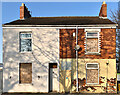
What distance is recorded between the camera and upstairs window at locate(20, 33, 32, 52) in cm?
1151

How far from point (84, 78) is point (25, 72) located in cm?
562

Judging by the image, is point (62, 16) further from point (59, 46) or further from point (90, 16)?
point (59, 46)

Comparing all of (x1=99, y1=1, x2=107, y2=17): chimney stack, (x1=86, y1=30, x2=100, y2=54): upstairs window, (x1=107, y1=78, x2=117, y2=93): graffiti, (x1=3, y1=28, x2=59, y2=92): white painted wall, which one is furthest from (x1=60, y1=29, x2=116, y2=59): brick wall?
(x1=99, y1=1, x2=107, y2=17): chimney stack

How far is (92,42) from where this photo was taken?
11430mm

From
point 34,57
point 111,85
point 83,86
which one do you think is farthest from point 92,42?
point 34,57

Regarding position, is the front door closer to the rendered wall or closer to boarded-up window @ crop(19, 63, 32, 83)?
the rendered wall

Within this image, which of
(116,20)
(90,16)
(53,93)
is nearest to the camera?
(53,93)

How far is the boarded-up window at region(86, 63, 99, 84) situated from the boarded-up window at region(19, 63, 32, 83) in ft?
18.0

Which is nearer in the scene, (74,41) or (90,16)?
(74,41)

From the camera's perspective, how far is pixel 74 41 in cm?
1138

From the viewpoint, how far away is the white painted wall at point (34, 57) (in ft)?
36.3

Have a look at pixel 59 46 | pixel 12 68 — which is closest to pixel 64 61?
pixel 59 46

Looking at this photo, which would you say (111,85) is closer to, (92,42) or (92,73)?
(92,73)

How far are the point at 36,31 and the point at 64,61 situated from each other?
13.0 feet
